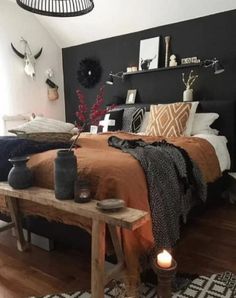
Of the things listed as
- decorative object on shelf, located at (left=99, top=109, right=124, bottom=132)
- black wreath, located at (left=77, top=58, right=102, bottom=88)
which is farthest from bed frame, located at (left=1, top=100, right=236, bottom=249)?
black wreath, located at (left=77, top=58, right=102, bottom=88)

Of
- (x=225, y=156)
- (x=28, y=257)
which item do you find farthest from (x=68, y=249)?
(x=225, y=156)

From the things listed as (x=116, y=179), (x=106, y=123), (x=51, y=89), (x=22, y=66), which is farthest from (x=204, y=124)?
(x=22, y=66)

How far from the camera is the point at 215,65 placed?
10.8 feet

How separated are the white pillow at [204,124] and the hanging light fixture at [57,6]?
6.31ft

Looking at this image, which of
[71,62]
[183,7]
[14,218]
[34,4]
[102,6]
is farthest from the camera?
[71,62]

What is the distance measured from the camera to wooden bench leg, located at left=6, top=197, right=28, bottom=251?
6.51 ft

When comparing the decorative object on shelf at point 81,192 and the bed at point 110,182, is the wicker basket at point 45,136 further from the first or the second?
the decorative object on shelf at point 81,192

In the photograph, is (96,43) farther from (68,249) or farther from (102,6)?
(68,249)

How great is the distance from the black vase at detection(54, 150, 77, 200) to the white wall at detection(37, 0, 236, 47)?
107 inches

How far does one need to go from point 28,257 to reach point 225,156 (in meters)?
2.10

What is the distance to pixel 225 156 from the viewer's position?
9.77 feet

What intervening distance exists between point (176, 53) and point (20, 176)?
2778 mm

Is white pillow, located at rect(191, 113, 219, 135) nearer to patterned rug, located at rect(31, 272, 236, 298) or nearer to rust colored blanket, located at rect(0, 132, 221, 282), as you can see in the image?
rust colored blanket, located at rect(0, 132, 221, 282)

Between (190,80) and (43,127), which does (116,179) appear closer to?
(43,127)
